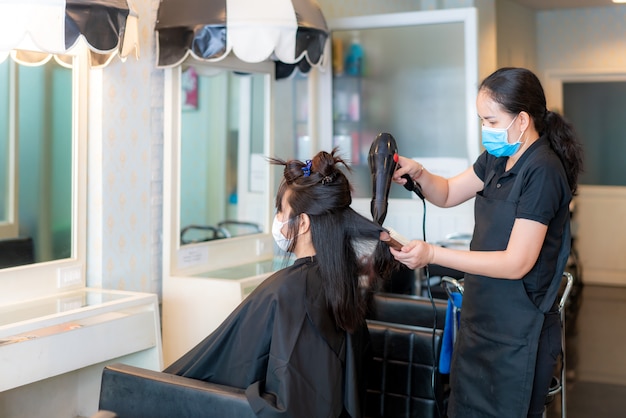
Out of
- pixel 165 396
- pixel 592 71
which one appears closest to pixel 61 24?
pixel 165 396

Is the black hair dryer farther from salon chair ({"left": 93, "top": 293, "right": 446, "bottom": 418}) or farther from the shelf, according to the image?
the shelf

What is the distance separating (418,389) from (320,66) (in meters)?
1.67

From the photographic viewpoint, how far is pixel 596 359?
4.55 m

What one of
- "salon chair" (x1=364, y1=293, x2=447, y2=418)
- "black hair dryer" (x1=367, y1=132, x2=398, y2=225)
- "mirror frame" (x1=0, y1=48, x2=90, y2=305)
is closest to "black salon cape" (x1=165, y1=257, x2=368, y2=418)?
"black hair dryer" (x1=367, y1=132, x2=398, y2=225)

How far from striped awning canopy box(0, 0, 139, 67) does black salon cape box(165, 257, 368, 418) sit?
40.5 inches

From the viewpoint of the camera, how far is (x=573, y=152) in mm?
1944

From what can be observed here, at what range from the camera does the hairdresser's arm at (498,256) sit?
181cm

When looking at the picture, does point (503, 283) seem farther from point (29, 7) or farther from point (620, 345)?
point (620, 345)

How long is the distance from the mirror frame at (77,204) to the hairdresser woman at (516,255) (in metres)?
1.55

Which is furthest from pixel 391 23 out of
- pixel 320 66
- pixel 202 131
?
pixel 202 131

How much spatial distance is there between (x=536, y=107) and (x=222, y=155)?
6.97 ft

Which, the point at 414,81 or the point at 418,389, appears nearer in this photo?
the point at 418,389

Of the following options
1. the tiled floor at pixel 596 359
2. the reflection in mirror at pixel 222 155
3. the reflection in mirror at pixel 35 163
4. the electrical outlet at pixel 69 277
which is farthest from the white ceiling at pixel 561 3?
the electrical outlet at pixel 69 277

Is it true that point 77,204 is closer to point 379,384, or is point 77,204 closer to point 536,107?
A: point 379,384
